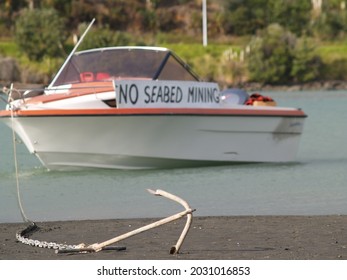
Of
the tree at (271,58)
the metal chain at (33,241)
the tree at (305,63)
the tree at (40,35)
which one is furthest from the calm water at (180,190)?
the tree at (40,35)

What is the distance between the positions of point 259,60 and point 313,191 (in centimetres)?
7156

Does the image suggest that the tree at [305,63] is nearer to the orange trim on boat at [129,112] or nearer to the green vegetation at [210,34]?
the green vegetation at [210,34]

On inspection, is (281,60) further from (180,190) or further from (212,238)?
(212,238)

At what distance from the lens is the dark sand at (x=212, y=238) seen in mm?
11000

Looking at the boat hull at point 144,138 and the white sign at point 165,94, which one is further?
the boat hull at point 144,138

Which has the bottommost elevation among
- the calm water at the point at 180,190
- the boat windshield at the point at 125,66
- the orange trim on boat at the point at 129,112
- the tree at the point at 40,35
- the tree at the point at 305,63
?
the tree at the point at 305,63

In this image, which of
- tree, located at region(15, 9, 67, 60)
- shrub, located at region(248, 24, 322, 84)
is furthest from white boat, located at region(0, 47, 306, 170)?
tree, located at region(15, 9, 67, 60)

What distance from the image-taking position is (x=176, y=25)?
104938 millimetres

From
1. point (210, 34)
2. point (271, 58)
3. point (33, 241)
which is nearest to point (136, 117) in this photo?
point (33, 241)

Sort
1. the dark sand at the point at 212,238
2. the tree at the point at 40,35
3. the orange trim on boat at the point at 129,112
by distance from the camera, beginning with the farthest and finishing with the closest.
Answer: the tree at the point at 40,35, the orange trim on boat at the point at 129,112, the dark sand at the point at 212,238

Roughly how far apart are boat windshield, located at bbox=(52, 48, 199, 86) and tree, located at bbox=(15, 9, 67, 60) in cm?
6986

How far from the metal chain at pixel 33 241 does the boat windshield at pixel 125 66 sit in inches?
313

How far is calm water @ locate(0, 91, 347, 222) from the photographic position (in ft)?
54.2

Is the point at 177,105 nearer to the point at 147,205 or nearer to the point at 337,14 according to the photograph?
the point at 147,205
